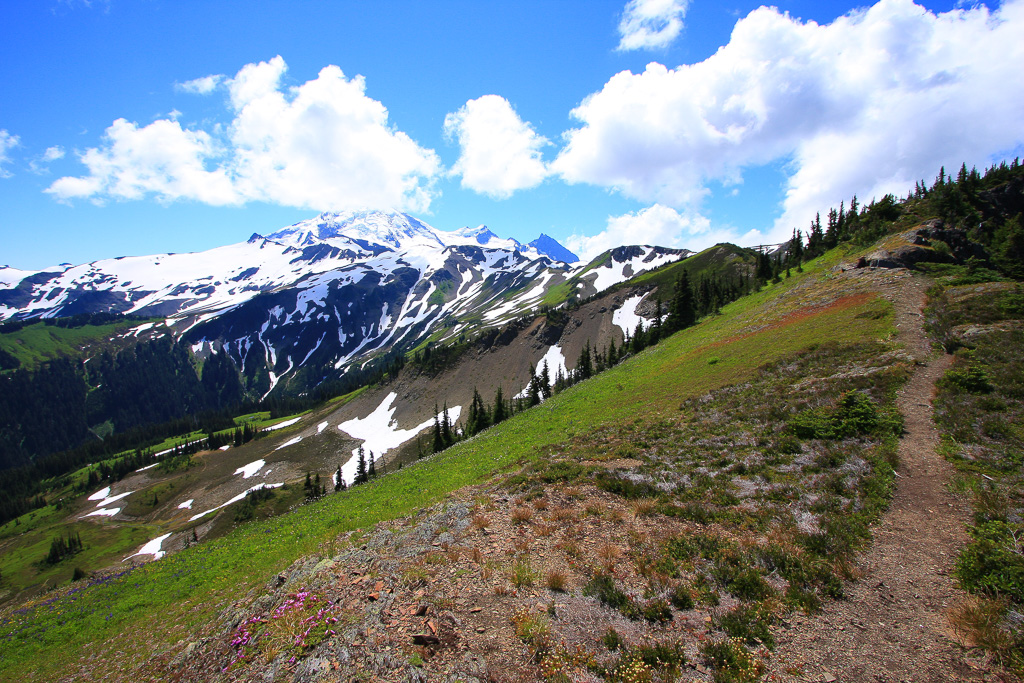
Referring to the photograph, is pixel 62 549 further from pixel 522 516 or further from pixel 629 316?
pixel 629 316

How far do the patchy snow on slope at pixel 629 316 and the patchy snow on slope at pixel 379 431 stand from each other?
55.8m

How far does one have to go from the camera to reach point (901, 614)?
6.89 meters

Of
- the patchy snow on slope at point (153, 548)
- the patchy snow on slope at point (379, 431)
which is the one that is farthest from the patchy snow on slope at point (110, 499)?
the patchy snow on slope at point (379, 431)

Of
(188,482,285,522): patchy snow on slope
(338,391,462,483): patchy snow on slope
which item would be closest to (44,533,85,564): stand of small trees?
(188,482,285,522): patchy snow on slope

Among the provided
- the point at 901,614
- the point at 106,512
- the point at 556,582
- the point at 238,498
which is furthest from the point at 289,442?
the point at 901,614

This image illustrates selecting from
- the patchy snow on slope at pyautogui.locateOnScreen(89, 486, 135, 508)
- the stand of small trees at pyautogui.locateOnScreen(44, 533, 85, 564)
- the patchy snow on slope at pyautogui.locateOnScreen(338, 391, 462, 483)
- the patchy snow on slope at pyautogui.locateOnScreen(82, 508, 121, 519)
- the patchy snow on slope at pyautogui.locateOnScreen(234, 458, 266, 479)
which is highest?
the patchy snow on slope at pyautogui.locateOnScreen(338, 391, 462, 483)

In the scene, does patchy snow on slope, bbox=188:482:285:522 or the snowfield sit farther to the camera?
the snowfield

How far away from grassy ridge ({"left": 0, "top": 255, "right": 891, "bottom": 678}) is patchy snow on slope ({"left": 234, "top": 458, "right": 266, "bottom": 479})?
8829 cm

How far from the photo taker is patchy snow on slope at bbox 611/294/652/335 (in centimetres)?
11319

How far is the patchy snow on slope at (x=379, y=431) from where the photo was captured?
303ft

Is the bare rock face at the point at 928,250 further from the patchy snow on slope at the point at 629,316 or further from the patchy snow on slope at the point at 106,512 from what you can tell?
the patchy snow on slope at the point at 106,512

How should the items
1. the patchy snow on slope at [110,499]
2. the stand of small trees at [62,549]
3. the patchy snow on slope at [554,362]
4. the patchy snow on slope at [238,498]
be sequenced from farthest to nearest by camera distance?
the patchy snow on slope at [554,362]
the patchy snow on slope at [110,499]
the patchy snow on slope at [238,498]
the stand of small trees at [62,549]

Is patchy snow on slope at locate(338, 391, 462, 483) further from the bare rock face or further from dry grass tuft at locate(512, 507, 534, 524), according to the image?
the bare rock face

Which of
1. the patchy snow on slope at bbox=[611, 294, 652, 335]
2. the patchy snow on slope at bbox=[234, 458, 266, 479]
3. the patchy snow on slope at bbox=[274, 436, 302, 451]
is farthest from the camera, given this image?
the patchy snow on slope at bbox=[611, 294, 652, 335]
